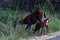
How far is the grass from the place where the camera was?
1099 centimetres

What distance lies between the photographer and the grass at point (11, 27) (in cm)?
1099

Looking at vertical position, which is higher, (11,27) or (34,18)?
(34,18)

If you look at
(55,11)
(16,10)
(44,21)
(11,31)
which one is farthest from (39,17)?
(55,11)

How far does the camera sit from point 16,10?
14.9 m

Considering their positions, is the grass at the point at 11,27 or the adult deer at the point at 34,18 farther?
the adult deer at the point at 34,18

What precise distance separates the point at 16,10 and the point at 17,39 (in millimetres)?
4435

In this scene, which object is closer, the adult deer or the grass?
the grass

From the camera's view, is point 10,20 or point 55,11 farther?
point 55,11

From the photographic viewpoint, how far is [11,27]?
473 inches

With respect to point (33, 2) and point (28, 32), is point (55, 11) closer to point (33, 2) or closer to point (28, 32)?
point (33, 2)

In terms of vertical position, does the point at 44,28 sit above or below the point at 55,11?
below

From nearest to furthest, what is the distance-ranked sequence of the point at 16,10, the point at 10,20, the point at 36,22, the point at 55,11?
the point at 36,22 → the point at 10,20 → the point at 16,10 → the point at 55,11

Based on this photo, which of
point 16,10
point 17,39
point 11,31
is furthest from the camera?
point 16,10

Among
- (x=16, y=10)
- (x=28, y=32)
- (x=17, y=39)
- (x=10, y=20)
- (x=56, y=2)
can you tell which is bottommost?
(x=17, y=39)
